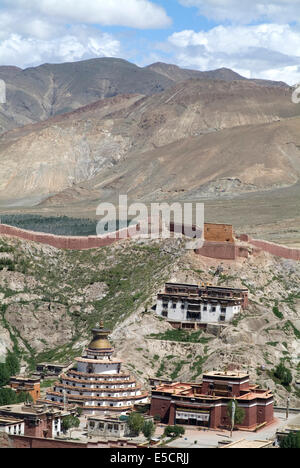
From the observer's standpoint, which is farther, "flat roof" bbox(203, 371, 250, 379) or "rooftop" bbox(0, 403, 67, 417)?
"flat roof" bbox(203, 371, 250, 379)

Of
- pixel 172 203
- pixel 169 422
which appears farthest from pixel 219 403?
pixel 172 203

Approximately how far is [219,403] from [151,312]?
1905 cm

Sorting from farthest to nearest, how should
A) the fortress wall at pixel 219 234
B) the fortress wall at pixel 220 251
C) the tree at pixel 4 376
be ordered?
the fortress wall at pixel 219 234 < the fortress wall at pixel 220 251 < the tree at pixel 4 376

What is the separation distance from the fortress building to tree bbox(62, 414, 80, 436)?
20.1 metres

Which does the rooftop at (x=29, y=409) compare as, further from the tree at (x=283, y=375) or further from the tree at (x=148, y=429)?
the tree at (x=283, y=375)

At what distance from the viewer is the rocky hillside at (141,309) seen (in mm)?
89500

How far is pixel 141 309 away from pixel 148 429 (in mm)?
23508

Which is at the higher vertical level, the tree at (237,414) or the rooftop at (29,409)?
the rooftop at (29,409)

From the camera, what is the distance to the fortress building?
311 feet

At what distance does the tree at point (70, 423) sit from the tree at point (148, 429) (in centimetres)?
425

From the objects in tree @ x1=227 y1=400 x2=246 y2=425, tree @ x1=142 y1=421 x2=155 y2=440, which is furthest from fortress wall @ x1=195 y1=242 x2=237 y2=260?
tree @ x1=142 y1=421 x2=155 y2=440

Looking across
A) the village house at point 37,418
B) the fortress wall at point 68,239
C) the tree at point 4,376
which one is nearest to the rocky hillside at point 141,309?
the fortress wall at point 68,239

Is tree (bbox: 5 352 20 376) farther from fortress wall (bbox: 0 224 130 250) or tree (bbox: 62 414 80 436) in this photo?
fortress wall (bbox: 0 224 130 250)
